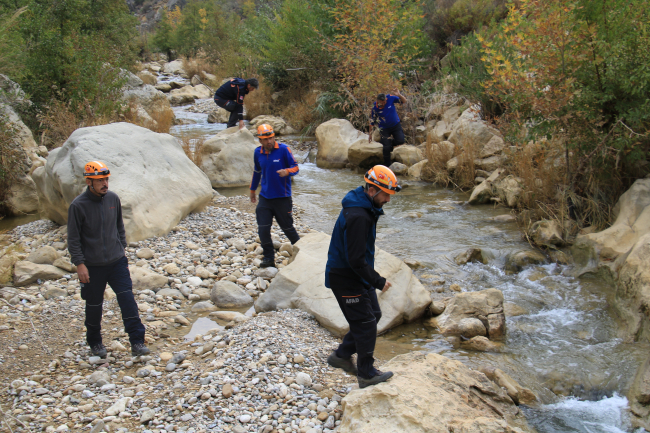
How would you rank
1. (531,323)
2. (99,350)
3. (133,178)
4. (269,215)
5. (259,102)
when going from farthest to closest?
(259,102) → (133,178) → (269,215) → (531,323) → (99,350)

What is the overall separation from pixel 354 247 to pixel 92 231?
96.2 inches

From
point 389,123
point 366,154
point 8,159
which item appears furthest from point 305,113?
point 8,159

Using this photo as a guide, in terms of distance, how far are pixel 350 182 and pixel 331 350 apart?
7.53m

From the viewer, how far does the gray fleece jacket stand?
4324 mm

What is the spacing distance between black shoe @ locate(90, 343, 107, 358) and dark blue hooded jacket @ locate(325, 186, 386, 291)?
2.20 meters

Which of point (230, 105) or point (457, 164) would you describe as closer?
point (457, 164)

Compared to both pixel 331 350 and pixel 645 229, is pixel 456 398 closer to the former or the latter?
pixel 331 350

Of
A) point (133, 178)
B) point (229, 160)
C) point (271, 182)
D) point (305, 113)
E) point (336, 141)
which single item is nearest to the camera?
point (271, 182)

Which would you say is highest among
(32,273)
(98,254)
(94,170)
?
(94,170)

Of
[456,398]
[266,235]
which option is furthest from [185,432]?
[266,235]

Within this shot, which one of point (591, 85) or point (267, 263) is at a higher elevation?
point (591, 85)

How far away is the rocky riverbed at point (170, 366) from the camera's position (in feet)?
11.4

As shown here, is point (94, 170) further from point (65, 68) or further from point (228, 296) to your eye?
point (65, 68)

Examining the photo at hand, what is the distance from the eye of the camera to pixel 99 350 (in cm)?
446
